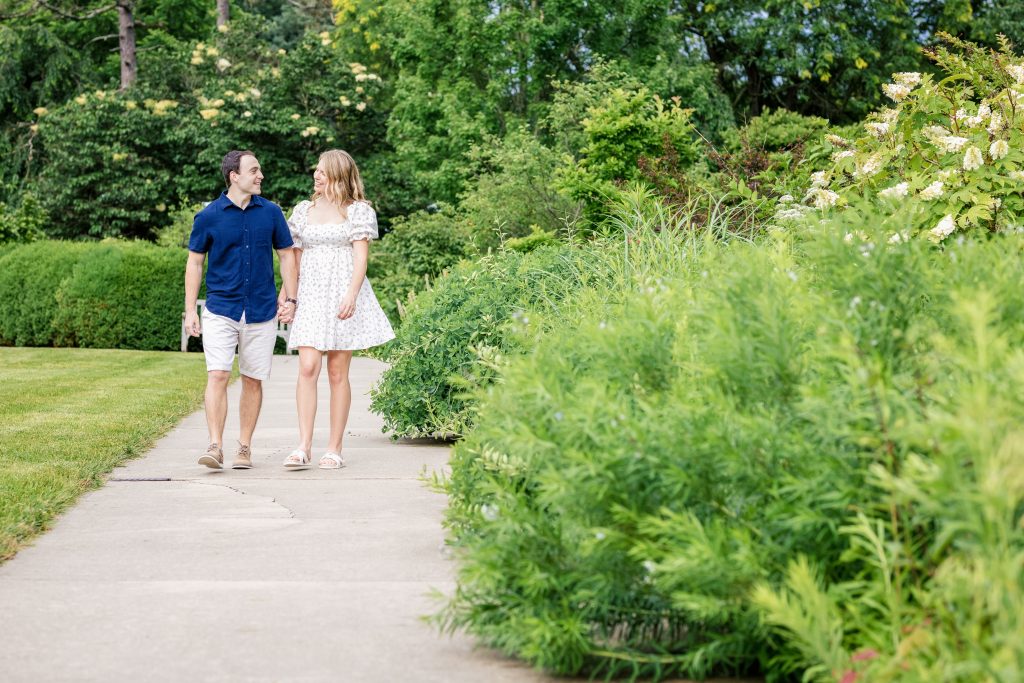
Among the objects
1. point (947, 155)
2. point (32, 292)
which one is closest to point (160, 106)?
point (32, 292)

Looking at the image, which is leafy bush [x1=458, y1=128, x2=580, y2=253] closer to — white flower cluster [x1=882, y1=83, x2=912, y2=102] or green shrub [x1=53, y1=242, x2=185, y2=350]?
green shrub [x1=53, y1=242, x2=185, y2=350]

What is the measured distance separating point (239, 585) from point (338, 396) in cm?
343

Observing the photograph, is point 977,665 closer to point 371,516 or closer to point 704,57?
point 371,516

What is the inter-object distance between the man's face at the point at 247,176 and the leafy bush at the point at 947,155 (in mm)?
3202

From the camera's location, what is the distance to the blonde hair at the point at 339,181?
310 inches

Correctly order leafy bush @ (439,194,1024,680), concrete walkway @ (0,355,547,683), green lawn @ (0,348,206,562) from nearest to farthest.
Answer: leafy bush @ (439,194,1024,680)
concrete walkway @ (0,355,547,683)
green lawn @ (0,348,206,562)

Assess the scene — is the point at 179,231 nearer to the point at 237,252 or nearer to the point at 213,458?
the point at 237,252

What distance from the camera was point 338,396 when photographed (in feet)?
26.3

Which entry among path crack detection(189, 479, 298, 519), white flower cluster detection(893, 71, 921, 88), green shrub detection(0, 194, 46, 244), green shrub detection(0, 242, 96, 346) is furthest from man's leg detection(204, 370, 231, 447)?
green shrub detection(0, 194, 46, 244)

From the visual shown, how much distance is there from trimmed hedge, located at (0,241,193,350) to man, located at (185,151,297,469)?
17371 millimetres

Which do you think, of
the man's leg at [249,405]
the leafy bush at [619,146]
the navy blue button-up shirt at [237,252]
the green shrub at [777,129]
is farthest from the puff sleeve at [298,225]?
the green shrub at [777,129]

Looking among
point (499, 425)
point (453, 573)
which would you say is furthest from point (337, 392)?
point (499, 425)

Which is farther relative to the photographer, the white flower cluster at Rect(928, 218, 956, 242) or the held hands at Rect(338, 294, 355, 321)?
the held hands at Rect(338, 294, 355, 321)

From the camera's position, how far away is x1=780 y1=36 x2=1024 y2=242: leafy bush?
7.05 meters
